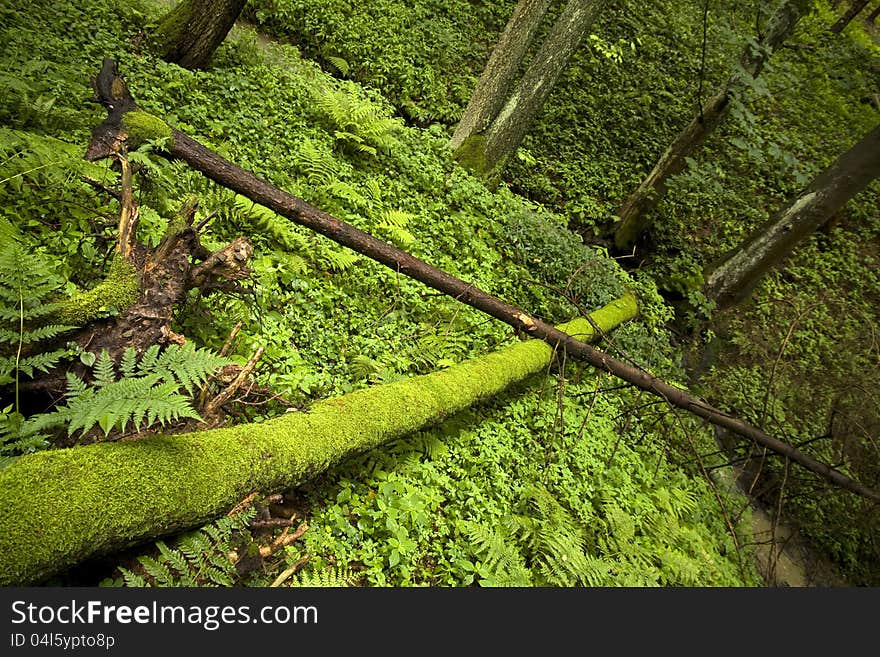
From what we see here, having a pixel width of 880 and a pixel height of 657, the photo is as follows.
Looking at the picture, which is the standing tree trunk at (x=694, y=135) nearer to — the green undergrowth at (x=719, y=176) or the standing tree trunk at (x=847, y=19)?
the green undergrowth at (x=719, y=176)

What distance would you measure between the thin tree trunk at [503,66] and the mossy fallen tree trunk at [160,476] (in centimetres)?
640

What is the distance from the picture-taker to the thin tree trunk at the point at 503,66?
8094 millimetres

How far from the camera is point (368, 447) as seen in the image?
322cm

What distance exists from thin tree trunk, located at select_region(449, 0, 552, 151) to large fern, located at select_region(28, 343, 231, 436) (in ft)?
23.0

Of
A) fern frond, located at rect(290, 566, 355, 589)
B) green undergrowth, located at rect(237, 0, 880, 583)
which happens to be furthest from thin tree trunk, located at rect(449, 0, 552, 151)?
fern frond, located at rect(290, 566, 355, 589)

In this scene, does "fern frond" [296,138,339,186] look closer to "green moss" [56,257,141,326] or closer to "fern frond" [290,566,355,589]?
"green moss" [56,257,141,326]

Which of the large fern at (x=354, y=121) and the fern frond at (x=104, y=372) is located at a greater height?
the large fern at (x=354, y=121)

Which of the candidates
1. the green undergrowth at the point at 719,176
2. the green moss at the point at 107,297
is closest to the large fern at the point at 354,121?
the green undergrowth at the point at 719,176

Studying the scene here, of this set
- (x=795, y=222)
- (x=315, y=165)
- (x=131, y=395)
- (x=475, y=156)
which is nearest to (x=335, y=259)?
(x=315, y=165)

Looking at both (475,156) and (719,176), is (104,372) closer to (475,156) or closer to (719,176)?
(475,156)

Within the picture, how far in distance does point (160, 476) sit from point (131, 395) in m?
0.38

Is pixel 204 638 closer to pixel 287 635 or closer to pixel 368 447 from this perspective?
pixel 287 635

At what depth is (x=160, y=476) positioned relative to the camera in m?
2.13

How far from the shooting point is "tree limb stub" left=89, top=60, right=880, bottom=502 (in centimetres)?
406
